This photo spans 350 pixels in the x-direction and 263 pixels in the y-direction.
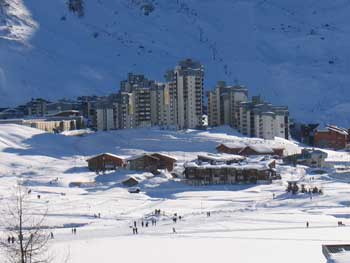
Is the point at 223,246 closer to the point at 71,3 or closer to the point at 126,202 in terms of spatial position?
the point at 126,202

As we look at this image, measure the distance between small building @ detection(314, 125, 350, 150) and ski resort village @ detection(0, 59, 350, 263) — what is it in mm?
140

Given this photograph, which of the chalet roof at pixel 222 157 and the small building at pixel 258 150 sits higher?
the small building at pixel 258 150

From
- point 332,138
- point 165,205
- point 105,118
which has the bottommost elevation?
point 165,205

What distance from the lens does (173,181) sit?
44562 mm

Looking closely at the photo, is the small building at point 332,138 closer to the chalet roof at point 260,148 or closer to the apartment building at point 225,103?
the apartment building at point 225,103

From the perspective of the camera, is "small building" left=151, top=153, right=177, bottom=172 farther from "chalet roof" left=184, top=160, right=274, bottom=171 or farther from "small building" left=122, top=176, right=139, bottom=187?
"small building" left=122, top=176, right=139, bottom=187

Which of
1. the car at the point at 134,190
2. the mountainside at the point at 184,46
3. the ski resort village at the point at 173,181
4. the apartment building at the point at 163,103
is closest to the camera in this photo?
the ski resort village at the point at 173,181

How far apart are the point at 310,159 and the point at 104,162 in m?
13.0

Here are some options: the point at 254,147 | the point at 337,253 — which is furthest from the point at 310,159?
the point at 337,253

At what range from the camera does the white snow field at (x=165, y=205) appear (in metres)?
23.0

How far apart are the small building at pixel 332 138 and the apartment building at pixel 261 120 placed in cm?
580

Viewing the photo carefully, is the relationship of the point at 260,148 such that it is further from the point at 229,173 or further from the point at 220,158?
the point at 229,173

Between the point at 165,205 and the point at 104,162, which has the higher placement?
the point at 104,162

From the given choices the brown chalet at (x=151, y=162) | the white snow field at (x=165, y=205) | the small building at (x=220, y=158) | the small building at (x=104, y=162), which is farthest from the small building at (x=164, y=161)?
the white snow field at (x=165, y=205)
